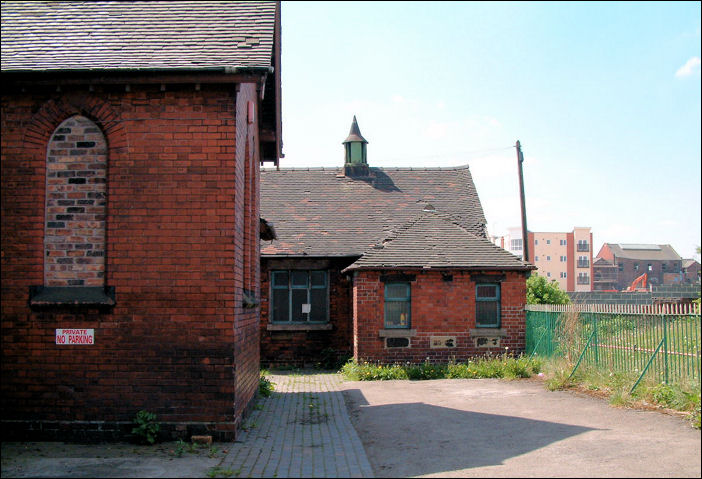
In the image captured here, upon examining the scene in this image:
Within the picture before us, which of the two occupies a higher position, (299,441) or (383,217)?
(383,217)

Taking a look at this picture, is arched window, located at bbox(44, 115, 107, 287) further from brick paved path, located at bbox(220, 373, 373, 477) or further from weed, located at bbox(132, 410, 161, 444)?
brick paved path, located at bbox(220, 373, 373, 477)

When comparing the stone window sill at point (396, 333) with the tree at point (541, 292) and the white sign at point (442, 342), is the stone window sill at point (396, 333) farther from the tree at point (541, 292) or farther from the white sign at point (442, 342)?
the tree at point (541, 292)

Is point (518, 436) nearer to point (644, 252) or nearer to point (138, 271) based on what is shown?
point (138, 271)

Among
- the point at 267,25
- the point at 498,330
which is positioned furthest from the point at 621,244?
the point at 267,25

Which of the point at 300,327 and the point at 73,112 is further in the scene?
the point at 300,327

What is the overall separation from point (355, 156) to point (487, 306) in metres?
9.40

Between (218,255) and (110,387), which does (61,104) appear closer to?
(218,255)

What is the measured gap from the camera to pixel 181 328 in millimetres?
9195

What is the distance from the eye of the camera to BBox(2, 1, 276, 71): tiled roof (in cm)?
938

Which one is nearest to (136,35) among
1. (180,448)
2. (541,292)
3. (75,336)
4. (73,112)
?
(73,112)

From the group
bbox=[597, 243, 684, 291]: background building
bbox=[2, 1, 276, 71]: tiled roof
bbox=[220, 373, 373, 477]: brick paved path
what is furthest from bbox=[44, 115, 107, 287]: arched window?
bbox=[597, 243, 684, 291]: background building

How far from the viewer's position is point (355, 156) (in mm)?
26266

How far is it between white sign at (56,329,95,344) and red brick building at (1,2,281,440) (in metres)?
0.02

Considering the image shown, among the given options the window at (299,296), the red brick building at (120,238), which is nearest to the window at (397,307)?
the window at (299,296)
